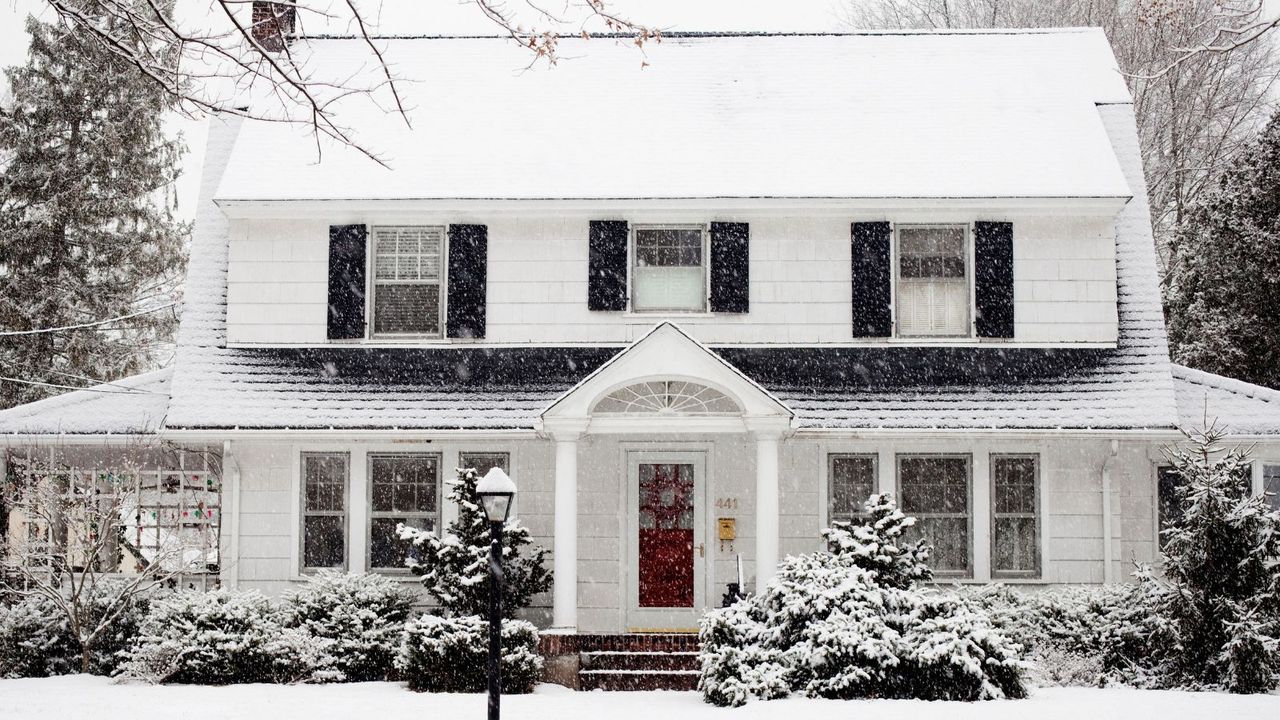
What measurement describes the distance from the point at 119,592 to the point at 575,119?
8013 millimetres

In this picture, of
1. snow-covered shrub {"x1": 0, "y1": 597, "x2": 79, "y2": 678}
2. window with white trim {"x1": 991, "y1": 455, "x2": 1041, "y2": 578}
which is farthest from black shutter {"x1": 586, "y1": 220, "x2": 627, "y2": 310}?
snow-covered shrub {"x1": 0, "y1": 597, "x2": 79, "y2": 678}

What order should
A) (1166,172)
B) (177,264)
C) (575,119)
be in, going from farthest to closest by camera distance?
1. (177,264)
2. (1166,172)
3. (575,119)

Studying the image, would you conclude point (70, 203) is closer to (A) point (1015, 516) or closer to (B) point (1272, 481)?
(A) point (1015, 516)

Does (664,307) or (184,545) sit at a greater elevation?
(664,307)

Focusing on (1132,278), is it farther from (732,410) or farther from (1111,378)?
(732,410)

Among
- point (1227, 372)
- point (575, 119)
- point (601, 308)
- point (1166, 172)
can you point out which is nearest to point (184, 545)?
point (601, 308)

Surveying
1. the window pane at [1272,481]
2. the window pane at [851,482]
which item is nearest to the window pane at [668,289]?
the window pane at [851,482]

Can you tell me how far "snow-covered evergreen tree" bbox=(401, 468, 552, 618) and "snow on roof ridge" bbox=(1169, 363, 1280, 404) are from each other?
26.4 feet

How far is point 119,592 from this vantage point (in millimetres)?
15531

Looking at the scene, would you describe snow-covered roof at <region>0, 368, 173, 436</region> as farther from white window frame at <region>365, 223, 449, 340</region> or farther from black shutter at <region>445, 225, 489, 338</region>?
black shutter at <region>445, 225, 489, 338</region>

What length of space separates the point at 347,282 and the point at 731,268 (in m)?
4.61

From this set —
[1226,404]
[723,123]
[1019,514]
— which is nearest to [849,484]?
[1019,514]

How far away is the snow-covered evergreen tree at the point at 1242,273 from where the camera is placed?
70.7 feet

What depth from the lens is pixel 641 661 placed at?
15.0 metres
